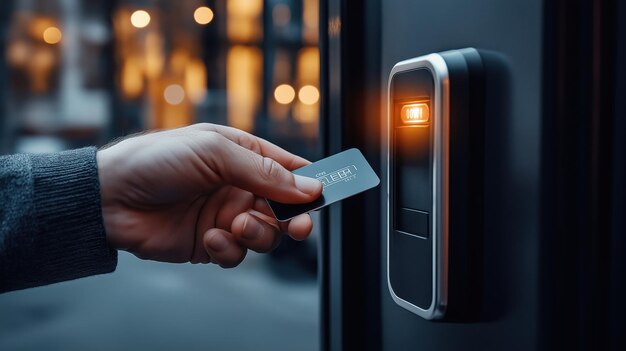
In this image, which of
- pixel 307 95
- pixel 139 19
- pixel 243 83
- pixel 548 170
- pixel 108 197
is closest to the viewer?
pixel 548 170

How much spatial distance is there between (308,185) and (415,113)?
21 centimetres

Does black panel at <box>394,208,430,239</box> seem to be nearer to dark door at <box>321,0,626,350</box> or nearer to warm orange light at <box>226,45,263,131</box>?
dark door at <box>321,0,626,350</box>

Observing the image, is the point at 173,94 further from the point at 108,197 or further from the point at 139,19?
the point at 108,197

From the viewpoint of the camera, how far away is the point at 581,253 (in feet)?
1.50

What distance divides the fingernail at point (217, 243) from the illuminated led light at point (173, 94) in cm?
521

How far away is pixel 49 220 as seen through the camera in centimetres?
79

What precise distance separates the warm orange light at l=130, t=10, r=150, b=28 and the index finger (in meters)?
5.20

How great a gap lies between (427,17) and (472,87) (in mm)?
101

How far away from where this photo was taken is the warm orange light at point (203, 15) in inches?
236

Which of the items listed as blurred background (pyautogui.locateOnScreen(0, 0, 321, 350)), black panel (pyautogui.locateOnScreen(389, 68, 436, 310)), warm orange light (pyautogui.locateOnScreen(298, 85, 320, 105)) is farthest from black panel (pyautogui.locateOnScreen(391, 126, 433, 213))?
→ warm orange light (pyautogui.locateOnScreen(298, 85, 320, 105))

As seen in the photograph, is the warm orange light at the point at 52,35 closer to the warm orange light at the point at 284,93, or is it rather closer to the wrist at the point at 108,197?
the warm orange light at the point at 284,93

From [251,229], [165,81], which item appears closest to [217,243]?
[251,229]

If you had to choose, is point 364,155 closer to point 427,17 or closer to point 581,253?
point 427,17

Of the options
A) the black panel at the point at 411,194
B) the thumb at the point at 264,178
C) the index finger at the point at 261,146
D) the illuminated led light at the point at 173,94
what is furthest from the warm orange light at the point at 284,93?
the black panel at the point at 411,194
